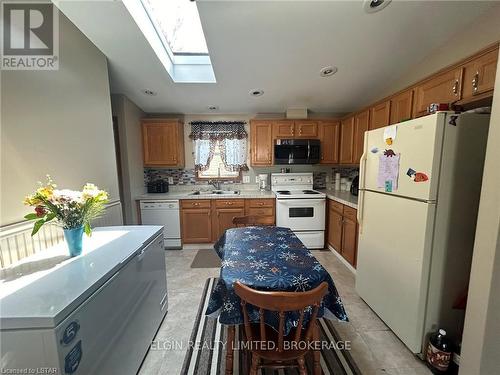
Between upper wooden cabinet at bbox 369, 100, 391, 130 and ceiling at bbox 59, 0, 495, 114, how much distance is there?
411 millimetres

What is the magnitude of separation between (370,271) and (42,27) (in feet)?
11.3

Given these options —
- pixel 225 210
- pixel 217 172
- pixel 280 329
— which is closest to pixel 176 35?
pixel 217 172

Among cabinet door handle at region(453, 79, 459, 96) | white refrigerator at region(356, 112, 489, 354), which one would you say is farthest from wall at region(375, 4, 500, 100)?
white refrigerator at region(356, 112, 489, 354)

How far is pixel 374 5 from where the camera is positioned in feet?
5.57

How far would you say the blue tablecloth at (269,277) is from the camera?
1.14 metres

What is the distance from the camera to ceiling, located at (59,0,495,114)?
176cm

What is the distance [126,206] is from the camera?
10.6 feet

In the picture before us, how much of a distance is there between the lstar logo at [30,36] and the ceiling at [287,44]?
0.25 metres

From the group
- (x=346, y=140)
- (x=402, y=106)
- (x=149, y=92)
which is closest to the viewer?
(x=402, y=106)

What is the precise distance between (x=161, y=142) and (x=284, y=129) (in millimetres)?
2127

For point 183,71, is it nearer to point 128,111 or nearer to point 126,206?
point 128,111

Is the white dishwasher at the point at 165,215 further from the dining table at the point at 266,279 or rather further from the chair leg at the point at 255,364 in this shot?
the chair leg at the point at 255,364

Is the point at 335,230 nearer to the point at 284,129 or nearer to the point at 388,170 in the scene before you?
the point at 388,170

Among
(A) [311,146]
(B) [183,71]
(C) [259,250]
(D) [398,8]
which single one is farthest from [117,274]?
(A) [311,146]
